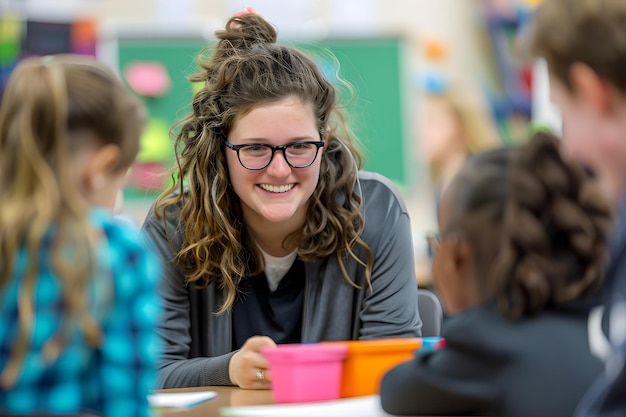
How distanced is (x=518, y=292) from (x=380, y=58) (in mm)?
4424

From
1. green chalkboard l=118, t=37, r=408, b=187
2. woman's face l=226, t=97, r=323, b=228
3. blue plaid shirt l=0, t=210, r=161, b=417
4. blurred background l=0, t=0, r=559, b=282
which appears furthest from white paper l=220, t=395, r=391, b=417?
green chalkboard l=118, t=37, r=408, b=187

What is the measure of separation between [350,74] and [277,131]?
3.34 metres

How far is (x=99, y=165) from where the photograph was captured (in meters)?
1.12

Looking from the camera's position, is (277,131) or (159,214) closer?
(277,131)

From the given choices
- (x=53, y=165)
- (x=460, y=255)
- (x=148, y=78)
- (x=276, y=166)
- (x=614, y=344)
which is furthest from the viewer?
(x=148, y=78)

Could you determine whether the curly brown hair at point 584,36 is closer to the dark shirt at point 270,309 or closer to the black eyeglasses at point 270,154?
the black eyeglasses at point 270,154

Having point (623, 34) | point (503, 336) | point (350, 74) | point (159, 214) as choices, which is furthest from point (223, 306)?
point (350, 74)

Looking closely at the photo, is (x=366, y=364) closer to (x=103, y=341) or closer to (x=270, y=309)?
(x=103, y=341)

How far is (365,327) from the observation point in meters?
2.00

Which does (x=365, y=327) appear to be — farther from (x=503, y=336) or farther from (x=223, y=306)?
(x=503, y=336)

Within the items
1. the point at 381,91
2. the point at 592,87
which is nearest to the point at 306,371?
the point at 592,87

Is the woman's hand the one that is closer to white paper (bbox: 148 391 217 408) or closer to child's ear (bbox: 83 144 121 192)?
white paper (bbox: 148 391 217 408)

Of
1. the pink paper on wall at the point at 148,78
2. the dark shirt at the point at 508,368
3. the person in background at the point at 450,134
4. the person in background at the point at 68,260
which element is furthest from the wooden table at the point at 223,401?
the pink paper on wall at the point at 148,78

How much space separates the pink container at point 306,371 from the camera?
1351 mm
